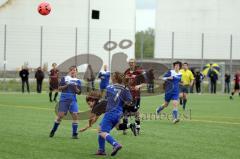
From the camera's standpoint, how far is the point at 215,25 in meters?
64.1

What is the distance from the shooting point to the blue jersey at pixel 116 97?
1325 cm

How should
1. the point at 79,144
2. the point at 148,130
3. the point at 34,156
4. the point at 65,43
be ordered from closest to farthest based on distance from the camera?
the point at 34,156
the point at 79,144
the point at 148,130
the point at 65,43

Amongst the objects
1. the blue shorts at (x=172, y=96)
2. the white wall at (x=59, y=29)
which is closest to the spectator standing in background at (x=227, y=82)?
the white wall at (x=59, y=29)

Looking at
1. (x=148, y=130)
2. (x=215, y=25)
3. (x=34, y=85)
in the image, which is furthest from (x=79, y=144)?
(x=215, y=25)

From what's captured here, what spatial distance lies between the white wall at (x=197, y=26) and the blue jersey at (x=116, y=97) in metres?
40.9

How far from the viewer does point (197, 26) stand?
215 ft

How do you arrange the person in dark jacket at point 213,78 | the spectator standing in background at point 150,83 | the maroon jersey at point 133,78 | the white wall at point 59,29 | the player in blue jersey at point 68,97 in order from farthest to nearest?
the white wall at point 59,29, the person in dark jacket at point 213,78, the spectator standing in background at point 150,83, the maroon jersey at point 133,78, the player in blue jersey at point 68,97

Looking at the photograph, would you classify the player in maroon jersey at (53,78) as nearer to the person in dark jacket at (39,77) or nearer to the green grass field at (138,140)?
the person in dark jacket at (39,77)

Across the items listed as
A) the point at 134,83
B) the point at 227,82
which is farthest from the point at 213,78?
the point at 134,83

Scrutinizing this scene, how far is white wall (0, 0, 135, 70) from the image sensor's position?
48688mm

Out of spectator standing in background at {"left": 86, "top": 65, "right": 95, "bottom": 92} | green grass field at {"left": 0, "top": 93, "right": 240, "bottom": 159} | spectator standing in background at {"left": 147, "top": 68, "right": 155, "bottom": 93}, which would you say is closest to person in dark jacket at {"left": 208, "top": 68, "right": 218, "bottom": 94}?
spectator standing in background at {"left": 147, "top": 68, "right": 155, "bottom": 93}

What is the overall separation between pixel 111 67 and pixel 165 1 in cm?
2076

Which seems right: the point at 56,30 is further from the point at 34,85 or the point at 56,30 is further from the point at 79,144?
the point at 79,144

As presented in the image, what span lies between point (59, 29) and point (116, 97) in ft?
128
